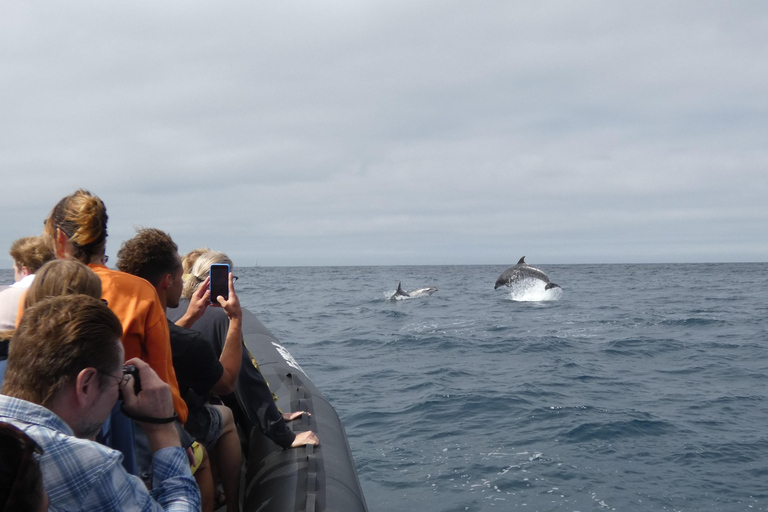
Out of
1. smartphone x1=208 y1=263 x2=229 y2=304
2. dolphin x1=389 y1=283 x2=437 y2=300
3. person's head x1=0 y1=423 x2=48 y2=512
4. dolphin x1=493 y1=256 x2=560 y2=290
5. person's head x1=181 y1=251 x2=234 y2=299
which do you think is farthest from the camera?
dolphin x1=389 y1=283 x2=437 y2=300

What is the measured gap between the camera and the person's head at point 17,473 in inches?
47.6

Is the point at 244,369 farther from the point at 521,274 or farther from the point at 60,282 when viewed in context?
the point at 521,274

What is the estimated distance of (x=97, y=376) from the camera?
1838 mm

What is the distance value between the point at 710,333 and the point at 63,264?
18601mm

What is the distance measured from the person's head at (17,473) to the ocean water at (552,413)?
17.7 ft

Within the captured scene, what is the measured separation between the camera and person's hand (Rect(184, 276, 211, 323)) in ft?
12.2

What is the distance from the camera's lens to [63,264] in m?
2.23

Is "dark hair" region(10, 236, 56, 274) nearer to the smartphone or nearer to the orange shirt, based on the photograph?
the smartphone

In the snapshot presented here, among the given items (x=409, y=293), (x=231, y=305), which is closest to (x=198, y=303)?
(x=231, y=305)

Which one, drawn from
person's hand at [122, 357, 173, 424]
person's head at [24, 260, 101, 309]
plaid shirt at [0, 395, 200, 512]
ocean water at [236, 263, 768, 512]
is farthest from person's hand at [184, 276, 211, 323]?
ocean water at [236, 263, 768, 512]

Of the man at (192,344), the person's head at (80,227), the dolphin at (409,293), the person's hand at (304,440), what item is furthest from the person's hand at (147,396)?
the dolphin at (409,293)

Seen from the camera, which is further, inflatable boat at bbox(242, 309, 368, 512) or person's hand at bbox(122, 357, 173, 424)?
inflatable boat at bbox(242, 309, 368, 512)

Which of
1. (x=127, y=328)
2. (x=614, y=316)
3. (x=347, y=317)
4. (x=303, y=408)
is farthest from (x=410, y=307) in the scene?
(x=127, y=328)

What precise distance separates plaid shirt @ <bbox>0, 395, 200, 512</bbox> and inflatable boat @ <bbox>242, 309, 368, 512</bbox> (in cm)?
208
